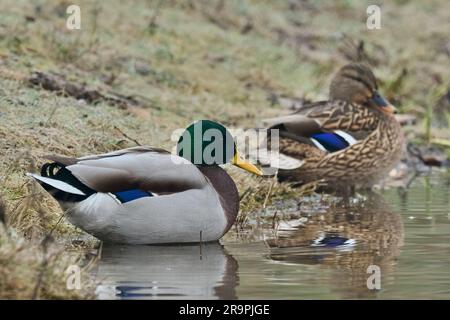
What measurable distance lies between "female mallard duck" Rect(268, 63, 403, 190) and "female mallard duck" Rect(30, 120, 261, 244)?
310 centimetres

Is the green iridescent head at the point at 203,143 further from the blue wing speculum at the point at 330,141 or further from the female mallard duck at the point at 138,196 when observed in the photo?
the blue wing speculum at the point at 330,141

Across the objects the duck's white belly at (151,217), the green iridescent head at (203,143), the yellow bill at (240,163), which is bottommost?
the duck's white belly at (151,217)

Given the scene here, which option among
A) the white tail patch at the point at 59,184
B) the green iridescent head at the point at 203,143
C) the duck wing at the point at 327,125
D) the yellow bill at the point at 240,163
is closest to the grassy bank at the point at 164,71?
the white tail patch at the point at 59,184

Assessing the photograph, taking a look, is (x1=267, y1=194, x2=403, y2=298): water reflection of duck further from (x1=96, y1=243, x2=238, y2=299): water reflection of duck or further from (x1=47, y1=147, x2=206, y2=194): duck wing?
(x1=47, y1=147, x2=206, y2=194): duck wing

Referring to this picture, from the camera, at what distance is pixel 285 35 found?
706 inches

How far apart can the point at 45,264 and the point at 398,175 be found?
793 centimetres

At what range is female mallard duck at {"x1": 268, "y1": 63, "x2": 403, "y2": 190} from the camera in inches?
444

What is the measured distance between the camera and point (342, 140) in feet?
37.6

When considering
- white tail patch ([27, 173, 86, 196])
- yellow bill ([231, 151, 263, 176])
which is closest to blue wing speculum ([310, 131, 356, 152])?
yellow bill ([231, 151, 263, 176])

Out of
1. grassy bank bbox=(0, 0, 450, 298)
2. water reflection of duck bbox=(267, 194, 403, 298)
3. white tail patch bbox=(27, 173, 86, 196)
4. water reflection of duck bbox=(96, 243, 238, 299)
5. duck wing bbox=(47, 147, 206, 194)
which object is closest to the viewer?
water reflection of duck bbox=(96, 243, 238, 299)

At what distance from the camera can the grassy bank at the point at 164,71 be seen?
902cm

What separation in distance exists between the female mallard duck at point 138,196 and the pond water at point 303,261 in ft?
0.45

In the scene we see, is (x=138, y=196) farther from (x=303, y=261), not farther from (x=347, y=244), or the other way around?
(x=347, y=244)
